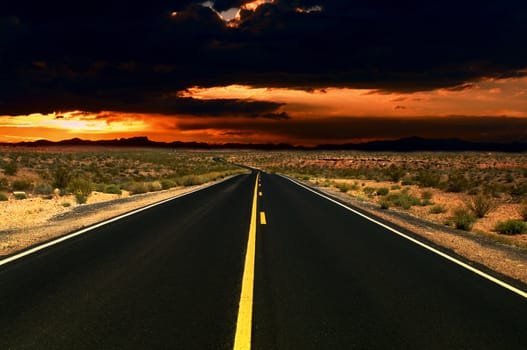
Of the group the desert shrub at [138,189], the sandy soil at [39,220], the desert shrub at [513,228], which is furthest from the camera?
the desert shrub at [138,189]

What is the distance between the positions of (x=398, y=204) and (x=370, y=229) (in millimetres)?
9373

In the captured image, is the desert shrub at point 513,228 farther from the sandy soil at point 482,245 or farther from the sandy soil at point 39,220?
the sandy soil at point 39,220

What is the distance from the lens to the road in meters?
4.08

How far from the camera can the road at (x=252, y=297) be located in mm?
4078

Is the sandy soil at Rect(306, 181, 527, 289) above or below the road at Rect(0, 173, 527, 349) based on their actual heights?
below

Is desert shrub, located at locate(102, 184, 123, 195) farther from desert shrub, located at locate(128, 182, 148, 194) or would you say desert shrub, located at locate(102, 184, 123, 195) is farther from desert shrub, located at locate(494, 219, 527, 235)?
desert shrub, located at locate(494, 219, 527, 235)

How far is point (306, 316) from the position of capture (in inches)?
183

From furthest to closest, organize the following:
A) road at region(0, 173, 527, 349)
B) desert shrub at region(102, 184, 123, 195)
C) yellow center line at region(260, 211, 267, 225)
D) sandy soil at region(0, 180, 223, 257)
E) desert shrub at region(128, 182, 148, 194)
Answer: desert shrub at region(128, 182, 148, 194) → desert shrub at region(102, 184, 123, 195) → yellow center line at region(260, 211, 267, 225) → sandy soil at region(0, 180, 223, 257) → road at region(0, 173, 527, 349)

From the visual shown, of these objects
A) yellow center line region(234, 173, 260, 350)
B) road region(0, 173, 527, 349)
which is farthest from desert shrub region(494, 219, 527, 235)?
yellow center line region(234, 173, 260, 350)

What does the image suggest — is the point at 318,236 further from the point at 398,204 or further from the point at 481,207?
the point at 398,204

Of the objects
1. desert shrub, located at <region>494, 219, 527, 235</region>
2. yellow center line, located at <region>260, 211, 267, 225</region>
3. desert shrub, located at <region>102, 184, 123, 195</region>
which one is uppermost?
yellow center line, located at <region>260, 211, 267, 225</region>

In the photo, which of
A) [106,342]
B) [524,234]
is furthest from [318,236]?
[524,234]

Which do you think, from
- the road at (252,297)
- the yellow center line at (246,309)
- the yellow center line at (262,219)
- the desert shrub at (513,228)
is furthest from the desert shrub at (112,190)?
the desert shrub at (513,228)

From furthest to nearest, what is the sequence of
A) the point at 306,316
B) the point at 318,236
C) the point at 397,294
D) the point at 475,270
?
the point at 318,236, the point at 475,270, the point at 397,294, the point at 306,316
